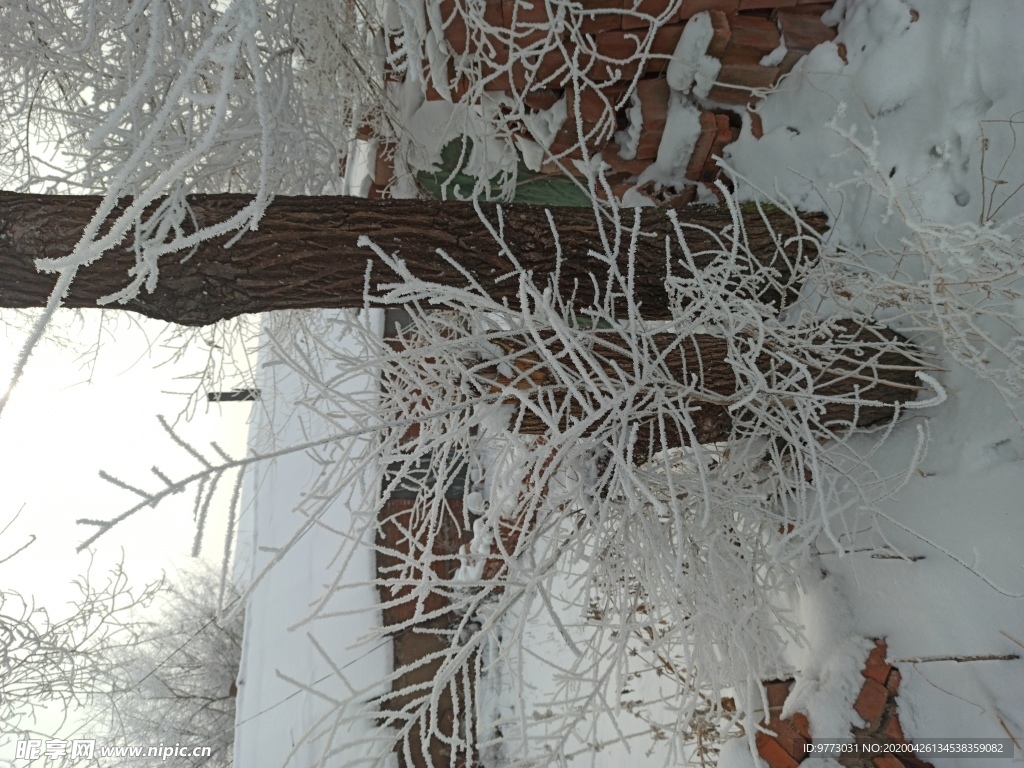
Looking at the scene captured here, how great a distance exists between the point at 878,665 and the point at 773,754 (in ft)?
1.14

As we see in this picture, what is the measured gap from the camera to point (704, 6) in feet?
5.64

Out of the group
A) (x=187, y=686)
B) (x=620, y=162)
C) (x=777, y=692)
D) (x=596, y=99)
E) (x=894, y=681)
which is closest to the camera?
(x=894, y=681)

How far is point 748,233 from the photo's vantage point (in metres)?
1.54

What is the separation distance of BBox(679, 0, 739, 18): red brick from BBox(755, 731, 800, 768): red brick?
1.89m

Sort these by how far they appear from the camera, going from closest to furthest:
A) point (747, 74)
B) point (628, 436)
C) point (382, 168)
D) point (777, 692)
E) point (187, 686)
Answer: point (628, 436) → point (777, 692) → point (747, 74) → point (382, 168) → point (187, 686)

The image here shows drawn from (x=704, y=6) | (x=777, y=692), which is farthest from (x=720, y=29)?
(x=777, y=692)

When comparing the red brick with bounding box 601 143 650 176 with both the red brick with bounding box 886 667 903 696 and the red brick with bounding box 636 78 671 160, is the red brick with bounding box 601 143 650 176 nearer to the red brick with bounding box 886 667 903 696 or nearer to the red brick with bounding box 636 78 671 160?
the red brick with bounding box 636 78 671 160

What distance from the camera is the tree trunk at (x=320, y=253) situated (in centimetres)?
125

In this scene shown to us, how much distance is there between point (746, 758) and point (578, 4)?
200cm

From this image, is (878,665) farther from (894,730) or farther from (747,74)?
(747,74)

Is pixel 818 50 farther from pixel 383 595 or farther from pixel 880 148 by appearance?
pixel 383 595

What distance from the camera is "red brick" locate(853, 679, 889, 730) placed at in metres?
1.46

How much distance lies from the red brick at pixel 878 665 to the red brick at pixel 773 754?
0.91 ft

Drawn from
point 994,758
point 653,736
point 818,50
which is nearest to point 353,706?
point 653,736
